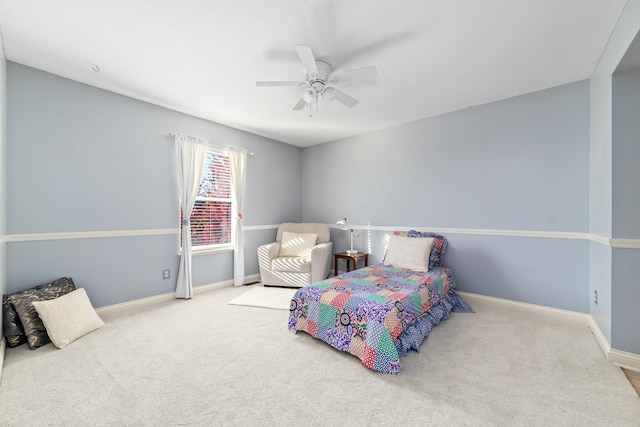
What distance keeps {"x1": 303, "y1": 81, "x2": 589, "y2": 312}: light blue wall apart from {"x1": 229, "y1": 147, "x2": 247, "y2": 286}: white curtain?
2138mm

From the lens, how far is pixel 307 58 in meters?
2.03

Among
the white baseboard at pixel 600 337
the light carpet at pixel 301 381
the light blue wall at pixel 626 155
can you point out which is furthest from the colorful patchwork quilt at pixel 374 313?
the light blue wall at pixel 626 155

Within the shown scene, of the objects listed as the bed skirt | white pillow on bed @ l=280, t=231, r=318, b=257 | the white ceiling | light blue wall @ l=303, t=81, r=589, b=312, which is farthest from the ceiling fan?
white pillow on bed @ l=280, t=231, r=318, b=257

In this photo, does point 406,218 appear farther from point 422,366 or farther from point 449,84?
point 422,366

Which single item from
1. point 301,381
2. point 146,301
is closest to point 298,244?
point 146,301

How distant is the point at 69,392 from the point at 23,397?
0.25 m

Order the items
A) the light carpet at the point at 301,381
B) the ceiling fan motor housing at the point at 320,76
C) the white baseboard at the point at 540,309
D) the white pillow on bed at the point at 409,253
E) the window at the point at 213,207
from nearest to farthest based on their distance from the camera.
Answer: the light carpet at the point at 301,381, the ceiling fan motor housing at the point at 320,76, the white baseboard at the point at 540,309, the white pillow on bed at the point at 409,253, the window at the point at 213,207

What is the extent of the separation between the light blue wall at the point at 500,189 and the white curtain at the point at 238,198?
2.14 m

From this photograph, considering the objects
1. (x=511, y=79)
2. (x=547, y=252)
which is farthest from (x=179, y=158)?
(x=547, y=252)

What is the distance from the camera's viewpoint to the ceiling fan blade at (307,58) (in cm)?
192

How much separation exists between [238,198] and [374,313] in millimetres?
3065

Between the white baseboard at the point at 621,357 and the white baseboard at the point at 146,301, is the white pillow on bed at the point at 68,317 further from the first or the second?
the white baseboard at the point at 621,357

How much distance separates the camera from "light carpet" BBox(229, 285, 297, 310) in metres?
3.41

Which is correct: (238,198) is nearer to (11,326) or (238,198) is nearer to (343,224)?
(343,224)
